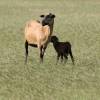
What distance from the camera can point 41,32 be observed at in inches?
501

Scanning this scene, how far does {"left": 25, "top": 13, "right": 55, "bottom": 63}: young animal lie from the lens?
12.7m

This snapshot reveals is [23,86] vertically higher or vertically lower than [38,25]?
lower

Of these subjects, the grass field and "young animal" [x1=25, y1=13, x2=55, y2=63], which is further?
"young animal" [x1=25, y1=13, x2=55, y2=63]

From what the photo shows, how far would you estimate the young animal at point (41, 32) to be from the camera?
12703 mm

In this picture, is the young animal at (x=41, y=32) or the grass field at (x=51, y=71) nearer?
the grass field at (x=51, y=71)

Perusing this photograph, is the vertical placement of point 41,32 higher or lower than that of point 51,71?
higher

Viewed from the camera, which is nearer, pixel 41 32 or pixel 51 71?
pixel 51 71

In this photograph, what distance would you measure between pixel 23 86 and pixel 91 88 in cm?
175

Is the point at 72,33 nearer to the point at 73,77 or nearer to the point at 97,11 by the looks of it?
the point at 73,77

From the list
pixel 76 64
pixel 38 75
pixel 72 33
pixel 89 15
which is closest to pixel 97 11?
pixel 89 15

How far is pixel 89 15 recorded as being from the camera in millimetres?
32156

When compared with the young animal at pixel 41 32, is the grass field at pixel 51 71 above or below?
below

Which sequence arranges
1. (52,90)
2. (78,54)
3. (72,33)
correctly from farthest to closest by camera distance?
(72,33) → (78,54) → (52,90)

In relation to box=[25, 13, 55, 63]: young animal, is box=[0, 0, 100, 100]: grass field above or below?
below
